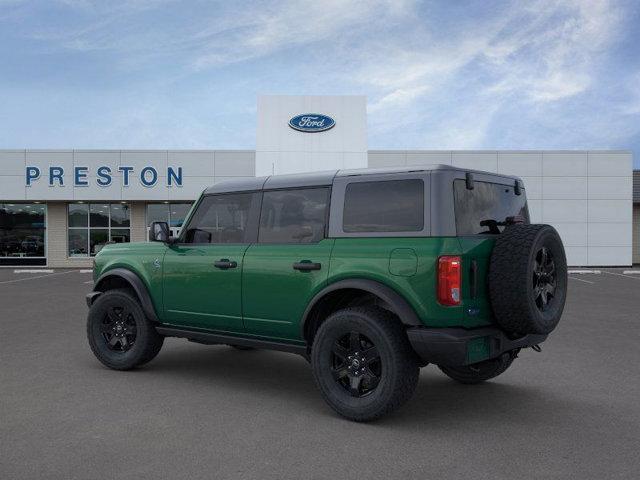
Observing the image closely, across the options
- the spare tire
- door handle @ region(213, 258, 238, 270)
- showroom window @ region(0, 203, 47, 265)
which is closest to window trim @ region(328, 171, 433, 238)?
the spare tire

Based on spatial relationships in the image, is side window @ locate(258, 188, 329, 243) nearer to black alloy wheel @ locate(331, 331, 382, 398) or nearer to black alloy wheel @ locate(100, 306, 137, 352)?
black alloy wheel @ locate(331, 331, 382, 398)

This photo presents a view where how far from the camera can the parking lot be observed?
12.3 ft

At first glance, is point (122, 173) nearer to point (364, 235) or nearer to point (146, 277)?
point (146, 277)

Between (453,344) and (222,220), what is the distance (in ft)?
8.71

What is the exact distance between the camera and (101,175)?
89.8 ft

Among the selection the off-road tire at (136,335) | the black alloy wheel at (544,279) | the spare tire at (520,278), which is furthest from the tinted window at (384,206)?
the off-road tire at (136,335)

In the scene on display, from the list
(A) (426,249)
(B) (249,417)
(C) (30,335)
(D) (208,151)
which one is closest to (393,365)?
(A) (426,249)

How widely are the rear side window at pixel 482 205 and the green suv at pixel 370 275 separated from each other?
0.05ft

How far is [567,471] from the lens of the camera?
3672 millimetres

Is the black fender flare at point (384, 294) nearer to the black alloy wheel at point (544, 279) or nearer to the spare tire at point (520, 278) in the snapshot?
the spare tire at point (520, 278)

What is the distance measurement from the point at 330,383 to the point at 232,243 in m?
1.68

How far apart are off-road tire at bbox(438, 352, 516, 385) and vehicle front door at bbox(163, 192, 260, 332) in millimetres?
2078

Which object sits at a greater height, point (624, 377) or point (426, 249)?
point (426, 249)

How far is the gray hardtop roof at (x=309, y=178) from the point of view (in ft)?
15.2
